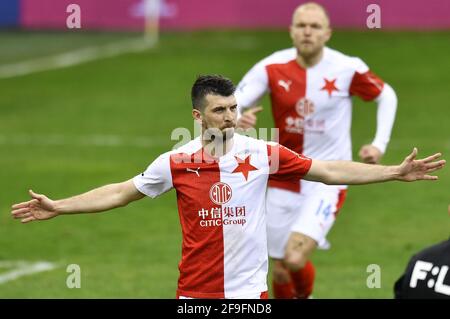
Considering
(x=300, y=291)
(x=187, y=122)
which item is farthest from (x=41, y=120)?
(x=300, y=291)

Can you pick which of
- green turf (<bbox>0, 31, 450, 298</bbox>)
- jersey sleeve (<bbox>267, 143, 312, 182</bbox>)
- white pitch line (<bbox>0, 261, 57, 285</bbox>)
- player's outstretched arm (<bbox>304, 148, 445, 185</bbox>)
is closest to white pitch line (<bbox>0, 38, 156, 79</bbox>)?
green turf (<bbox>0, 31, 450, 298</bbox>)

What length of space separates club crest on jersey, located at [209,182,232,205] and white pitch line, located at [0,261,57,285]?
6582mm

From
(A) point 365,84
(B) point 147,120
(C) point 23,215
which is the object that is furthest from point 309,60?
(B) point 147,120

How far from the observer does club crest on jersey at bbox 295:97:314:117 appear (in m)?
14.3

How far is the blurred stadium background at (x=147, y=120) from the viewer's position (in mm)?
17781

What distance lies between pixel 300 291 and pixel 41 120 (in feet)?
61.9

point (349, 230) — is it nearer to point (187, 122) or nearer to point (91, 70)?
point (187, 122)

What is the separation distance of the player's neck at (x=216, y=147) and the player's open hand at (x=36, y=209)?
1393 mm

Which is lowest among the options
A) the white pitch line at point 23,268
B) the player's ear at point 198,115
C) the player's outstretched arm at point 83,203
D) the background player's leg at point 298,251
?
the white pitch line at point 23,268

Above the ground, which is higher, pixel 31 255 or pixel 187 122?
pixel 187 122

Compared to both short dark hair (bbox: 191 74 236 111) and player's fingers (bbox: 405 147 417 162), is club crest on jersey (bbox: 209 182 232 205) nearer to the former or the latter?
short dark hair (bbox: 191 74 236 111)

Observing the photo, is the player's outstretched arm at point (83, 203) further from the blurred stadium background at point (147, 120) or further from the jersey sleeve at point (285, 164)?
the blurred stadium background at point (147, 120)

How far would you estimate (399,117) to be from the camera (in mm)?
32344

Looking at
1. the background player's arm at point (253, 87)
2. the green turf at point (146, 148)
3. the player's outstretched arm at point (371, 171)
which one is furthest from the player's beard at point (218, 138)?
the green turf at point (146, 148)
